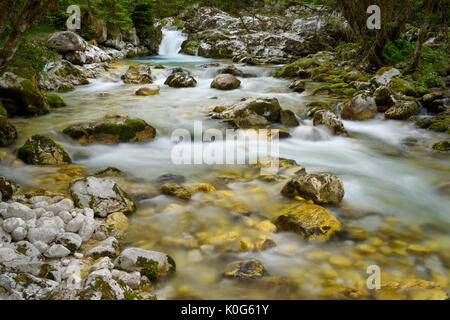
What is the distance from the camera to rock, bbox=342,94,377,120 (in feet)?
29.2

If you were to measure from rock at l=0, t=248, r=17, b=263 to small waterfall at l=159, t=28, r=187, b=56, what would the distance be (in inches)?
867

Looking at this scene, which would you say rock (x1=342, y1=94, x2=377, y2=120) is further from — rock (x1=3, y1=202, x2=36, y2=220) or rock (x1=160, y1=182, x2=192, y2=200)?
rock (x1=3, y1=202, x2=36, y2=220)

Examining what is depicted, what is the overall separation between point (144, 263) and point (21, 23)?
8.81 ft

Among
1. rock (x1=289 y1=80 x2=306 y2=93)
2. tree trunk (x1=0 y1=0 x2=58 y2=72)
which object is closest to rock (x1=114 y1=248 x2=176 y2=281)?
tree trunk (x1=0 y1=0 x2=58 y2=72)

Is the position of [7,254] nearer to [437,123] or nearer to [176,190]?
[176,190]

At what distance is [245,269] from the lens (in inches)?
114

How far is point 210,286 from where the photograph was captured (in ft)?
9.11

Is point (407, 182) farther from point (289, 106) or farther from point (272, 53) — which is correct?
point (272, 53)

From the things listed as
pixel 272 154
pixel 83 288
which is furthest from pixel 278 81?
pixel 83 288

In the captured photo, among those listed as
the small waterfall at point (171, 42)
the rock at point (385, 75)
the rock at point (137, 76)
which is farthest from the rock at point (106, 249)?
the small waterfall at point (171, 42)

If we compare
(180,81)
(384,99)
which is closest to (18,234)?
(384,99)

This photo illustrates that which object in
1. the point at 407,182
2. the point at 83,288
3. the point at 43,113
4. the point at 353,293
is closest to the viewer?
the point at 83,288

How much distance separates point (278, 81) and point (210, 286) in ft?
40.6
